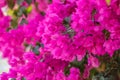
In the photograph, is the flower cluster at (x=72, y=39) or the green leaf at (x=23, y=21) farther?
the green leaf at (x=23, y=21)

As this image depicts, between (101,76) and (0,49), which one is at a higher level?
(0,49)

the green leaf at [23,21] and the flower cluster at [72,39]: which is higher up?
the green leaf at [23,21]

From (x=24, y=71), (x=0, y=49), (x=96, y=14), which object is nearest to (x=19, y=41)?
(x=0, y=49)

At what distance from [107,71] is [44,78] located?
25cm

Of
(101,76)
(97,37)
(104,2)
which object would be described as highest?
(104,2)

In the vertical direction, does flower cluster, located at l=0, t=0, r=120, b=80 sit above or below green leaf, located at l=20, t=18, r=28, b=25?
below

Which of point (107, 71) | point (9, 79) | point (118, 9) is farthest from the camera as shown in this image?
point (9, 79)

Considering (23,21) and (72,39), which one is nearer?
(72,39)

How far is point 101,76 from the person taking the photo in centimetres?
148

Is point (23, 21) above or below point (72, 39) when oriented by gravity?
above

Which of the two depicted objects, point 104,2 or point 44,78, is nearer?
point 104,2

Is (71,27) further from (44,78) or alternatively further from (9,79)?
(9,79)

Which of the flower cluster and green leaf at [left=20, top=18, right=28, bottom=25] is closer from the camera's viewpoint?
the flower cluster

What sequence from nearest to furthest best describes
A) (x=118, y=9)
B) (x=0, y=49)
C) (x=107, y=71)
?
(x=118, y=9), (x=107, y=71), (x=0, y=49)
